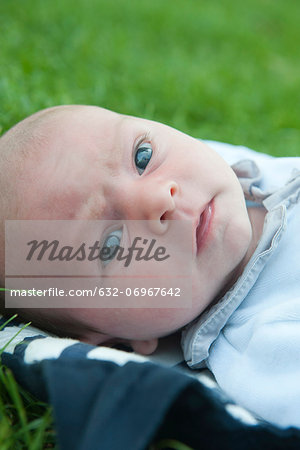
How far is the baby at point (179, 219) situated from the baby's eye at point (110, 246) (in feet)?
0.17

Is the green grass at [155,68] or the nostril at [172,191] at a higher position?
the nostril at [172,191]

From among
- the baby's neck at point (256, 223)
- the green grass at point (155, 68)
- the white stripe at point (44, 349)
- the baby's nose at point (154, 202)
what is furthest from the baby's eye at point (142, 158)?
the green grass at point (155, 68)

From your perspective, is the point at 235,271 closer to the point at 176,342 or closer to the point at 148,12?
the point at 176,342

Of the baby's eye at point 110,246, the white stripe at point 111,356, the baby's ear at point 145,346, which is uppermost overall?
the baby's eye at point 110,246

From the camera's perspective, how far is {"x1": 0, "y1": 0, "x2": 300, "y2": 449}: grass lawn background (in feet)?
10.9

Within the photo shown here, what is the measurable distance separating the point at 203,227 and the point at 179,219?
91mm

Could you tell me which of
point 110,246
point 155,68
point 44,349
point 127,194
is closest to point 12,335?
point 44,349

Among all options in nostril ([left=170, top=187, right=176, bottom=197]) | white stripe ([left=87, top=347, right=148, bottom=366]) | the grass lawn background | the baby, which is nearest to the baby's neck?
the baby

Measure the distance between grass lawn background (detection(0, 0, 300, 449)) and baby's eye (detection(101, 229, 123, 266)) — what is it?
995 millimetres

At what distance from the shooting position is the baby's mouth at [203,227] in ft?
5.21

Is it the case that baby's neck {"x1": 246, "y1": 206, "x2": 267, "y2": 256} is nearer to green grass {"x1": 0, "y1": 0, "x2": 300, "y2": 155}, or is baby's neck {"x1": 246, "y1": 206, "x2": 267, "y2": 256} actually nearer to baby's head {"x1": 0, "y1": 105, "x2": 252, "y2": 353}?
baby's head {"x1": 0, "y1": 105, "x2": 252, "y2": 353}

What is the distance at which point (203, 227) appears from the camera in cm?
160

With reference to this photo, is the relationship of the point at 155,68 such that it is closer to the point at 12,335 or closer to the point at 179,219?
the point at 179,219

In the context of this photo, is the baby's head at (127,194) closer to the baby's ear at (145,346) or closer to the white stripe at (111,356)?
the baby's ear at (145,346)
